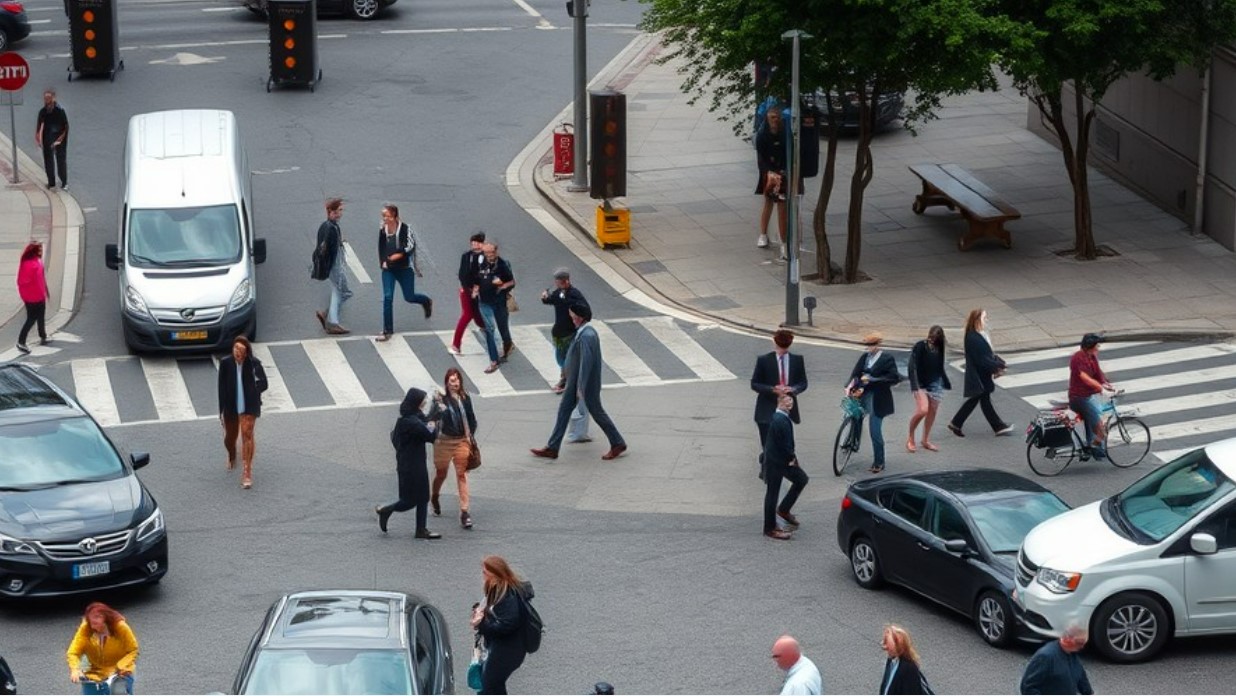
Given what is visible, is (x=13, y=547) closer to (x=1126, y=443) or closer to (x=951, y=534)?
(x=951, y=534)

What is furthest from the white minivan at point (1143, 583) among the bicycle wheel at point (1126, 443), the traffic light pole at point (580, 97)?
the traffic light pole at point (580, 97)

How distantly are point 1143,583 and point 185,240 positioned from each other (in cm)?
1564

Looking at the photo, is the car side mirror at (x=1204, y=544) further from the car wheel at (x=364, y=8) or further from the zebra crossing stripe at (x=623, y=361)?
the car wheel at (x=364, y=8)

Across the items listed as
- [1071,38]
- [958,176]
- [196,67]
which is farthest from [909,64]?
[196,67]

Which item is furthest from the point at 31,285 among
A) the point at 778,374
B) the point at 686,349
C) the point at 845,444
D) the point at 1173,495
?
the point at 1173,495

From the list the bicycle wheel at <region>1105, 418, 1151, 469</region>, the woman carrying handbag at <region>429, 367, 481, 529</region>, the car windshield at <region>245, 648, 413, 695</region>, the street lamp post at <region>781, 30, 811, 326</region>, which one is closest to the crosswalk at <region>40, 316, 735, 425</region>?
the street lamp post at <region>781, 30, 811, 326</region>

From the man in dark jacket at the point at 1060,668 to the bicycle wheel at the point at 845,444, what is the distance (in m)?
8.31

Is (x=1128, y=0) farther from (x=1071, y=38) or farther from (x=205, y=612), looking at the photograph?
(x=205, y=612)

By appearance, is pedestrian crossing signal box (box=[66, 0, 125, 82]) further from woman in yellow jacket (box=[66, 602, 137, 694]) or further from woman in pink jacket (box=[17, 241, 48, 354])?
woman in yellow jacket (box=[66, 602, 137, 694])

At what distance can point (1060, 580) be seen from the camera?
662 inches

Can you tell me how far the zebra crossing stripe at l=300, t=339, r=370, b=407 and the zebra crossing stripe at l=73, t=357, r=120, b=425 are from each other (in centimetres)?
270

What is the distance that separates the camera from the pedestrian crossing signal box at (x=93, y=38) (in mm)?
40906

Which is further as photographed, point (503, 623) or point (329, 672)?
point (503, 623)

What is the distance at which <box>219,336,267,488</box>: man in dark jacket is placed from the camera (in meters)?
21.9
